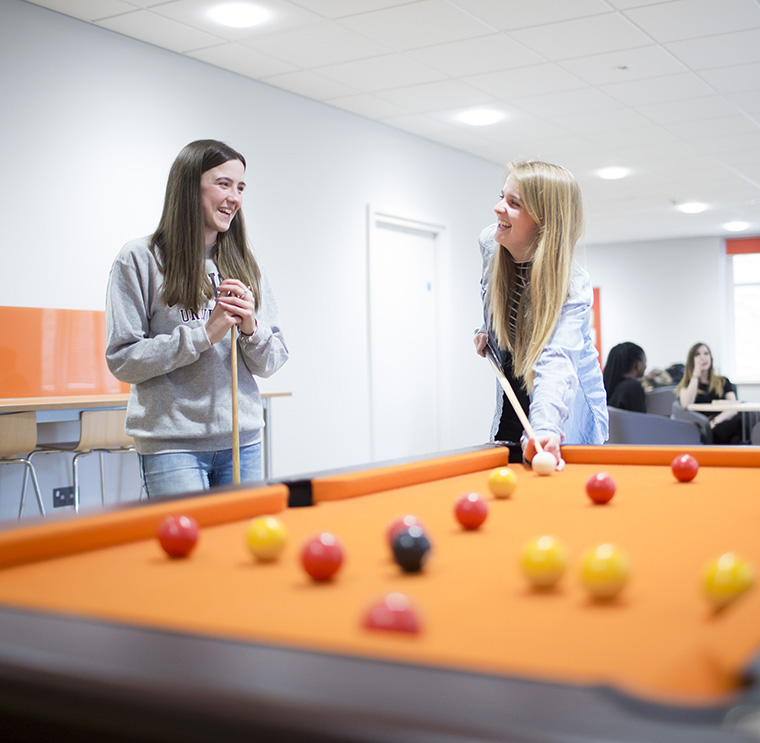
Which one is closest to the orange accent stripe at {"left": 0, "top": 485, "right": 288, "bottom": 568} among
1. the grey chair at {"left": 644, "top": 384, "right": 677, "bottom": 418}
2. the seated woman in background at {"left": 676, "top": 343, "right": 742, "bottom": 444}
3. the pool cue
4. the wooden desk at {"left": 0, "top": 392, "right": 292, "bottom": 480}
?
the pool cue

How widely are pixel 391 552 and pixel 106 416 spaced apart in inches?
128

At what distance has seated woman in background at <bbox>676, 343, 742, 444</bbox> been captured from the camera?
7.40 metres

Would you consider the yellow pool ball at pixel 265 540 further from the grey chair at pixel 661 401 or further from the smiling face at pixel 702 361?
the grey chair at pixel 661 401

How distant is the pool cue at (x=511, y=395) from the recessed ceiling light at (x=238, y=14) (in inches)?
93.0

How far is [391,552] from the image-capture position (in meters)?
1.27

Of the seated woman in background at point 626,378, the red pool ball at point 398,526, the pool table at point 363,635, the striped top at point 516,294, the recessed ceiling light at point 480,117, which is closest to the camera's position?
the pool table at point 363,635

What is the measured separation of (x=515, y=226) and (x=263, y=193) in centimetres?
313

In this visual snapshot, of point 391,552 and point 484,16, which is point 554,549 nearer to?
point 391,552

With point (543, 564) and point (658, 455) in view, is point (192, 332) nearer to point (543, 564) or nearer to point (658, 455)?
point (658, 455)

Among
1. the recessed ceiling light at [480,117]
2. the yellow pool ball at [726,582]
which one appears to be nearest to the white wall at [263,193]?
the recessed ceiling light at [480,117]

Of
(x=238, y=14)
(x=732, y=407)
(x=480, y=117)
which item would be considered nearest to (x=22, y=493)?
(x=238, y=14)

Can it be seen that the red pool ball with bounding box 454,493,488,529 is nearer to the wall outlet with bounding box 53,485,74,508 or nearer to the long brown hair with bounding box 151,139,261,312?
the long brown hair with bounding box 151,139,261,312

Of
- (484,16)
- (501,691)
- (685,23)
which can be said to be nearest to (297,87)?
(484,16)

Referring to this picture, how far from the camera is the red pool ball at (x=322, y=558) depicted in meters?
1.16
